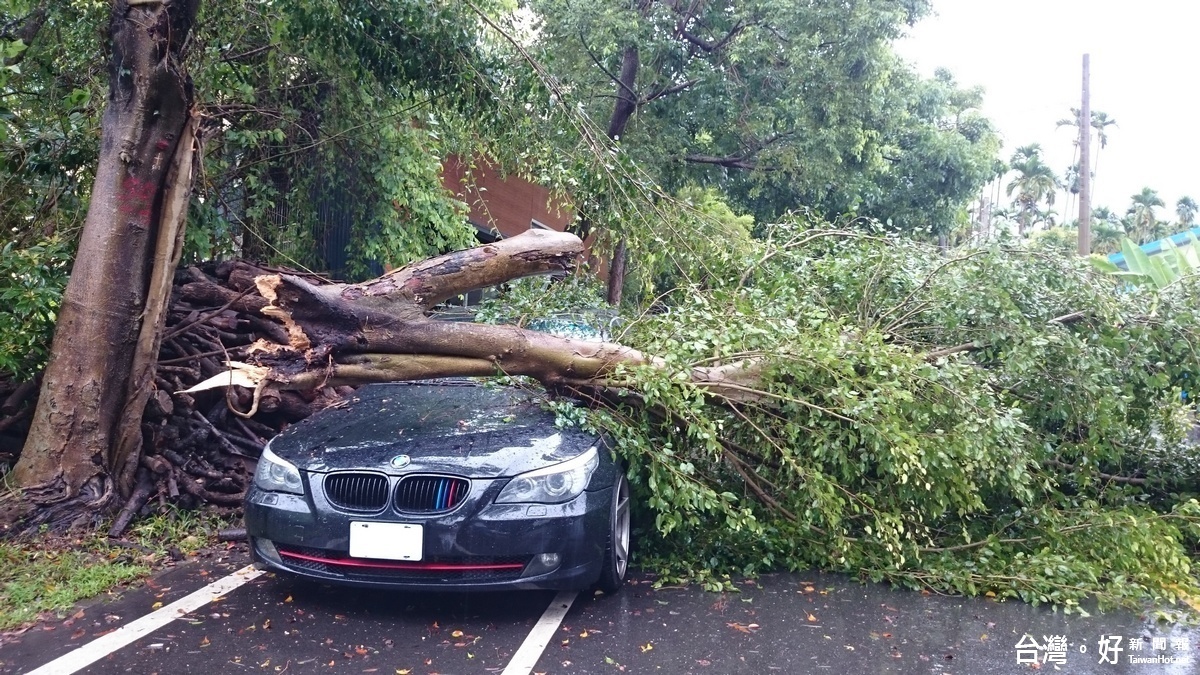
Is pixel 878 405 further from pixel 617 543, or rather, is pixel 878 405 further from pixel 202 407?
pixel 202 407

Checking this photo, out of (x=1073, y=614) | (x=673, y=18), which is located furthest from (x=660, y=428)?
(x=673, y=18)

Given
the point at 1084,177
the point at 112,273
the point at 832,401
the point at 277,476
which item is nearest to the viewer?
the point at 277,476

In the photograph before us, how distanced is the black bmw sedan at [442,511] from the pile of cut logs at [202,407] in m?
1.36

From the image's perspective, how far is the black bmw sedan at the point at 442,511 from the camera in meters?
3.95

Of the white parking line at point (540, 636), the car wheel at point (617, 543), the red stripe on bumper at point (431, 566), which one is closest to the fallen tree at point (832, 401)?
the car wheel at point (617, 543)

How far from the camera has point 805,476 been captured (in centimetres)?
488

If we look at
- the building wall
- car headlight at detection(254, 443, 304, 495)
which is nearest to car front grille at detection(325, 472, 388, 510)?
car headlight at detection(254, 443, 304, 495)

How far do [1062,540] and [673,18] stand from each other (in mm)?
10565

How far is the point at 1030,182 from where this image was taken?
204 ft

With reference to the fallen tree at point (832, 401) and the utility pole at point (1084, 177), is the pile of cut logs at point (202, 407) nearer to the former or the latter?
the fallen tree at point (832, 401)

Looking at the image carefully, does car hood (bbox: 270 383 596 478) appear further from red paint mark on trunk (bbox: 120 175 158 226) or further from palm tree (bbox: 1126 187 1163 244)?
palm tree (bbox: 1126 187 1163 244)

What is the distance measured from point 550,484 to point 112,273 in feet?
9.87

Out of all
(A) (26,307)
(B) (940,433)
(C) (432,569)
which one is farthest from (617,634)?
(A) (26,307)

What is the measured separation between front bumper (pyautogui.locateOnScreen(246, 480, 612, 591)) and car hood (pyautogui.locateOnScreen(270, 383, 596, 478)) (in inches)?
7.0
